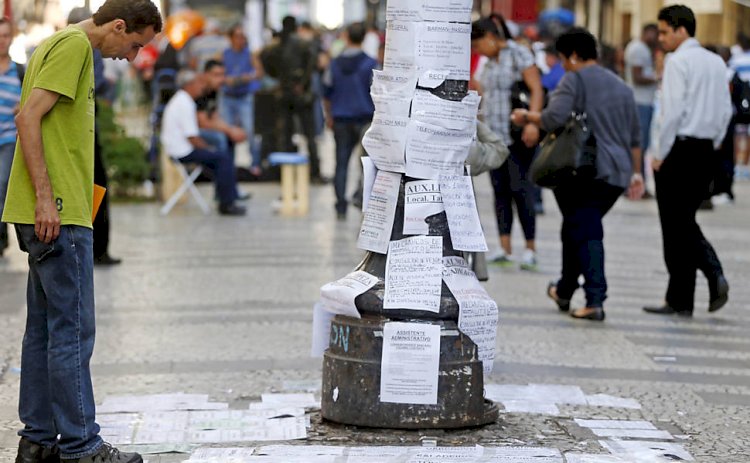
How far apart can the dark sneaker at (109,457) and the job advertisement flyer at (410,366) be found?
3.80ft

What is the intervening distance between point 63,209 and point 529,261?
719 centimetres

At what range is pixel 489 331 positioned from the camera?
259 inches

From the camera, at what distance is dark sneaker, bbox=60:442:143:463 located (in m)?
5.59

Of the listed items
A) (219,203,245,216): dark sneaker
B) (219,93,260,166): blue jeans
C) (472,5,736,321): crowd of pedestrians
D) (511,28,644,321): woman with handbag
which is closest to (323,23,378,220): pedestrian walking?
(219,203,245,216): dark sneaker

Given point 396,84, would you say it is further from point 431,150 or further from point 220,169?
point 220,169

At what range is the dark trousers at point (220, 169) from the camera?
1661 centimetres

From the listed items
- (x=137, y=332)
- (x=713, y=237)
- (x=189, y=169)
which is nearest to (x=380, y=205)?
(x=137, y=332)

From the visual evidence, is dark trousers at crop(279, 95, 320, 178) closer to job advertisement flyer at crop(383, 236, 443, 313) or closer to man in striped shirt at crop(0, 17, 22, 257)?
man in striped shirt at crop(0, 17, 22, 257)

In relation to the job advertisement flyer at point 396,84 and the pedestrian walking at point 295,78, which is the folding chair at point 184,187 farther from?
the job advertisement flyer at point 396,84

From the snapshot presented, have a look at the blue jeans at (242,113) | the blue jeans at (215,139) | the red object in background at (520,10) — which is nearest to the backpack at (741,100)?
the blue jeans at (215,139)

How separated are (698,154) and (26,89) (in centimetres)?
554

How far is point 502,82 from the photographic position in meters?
12.9

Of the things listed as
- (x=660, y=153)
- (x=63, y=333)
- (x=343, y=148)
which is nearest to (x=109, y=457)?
(x=63, y=333)

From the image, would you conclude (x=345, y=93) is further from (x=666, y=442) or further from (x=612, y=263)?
(x=666, y=442)
